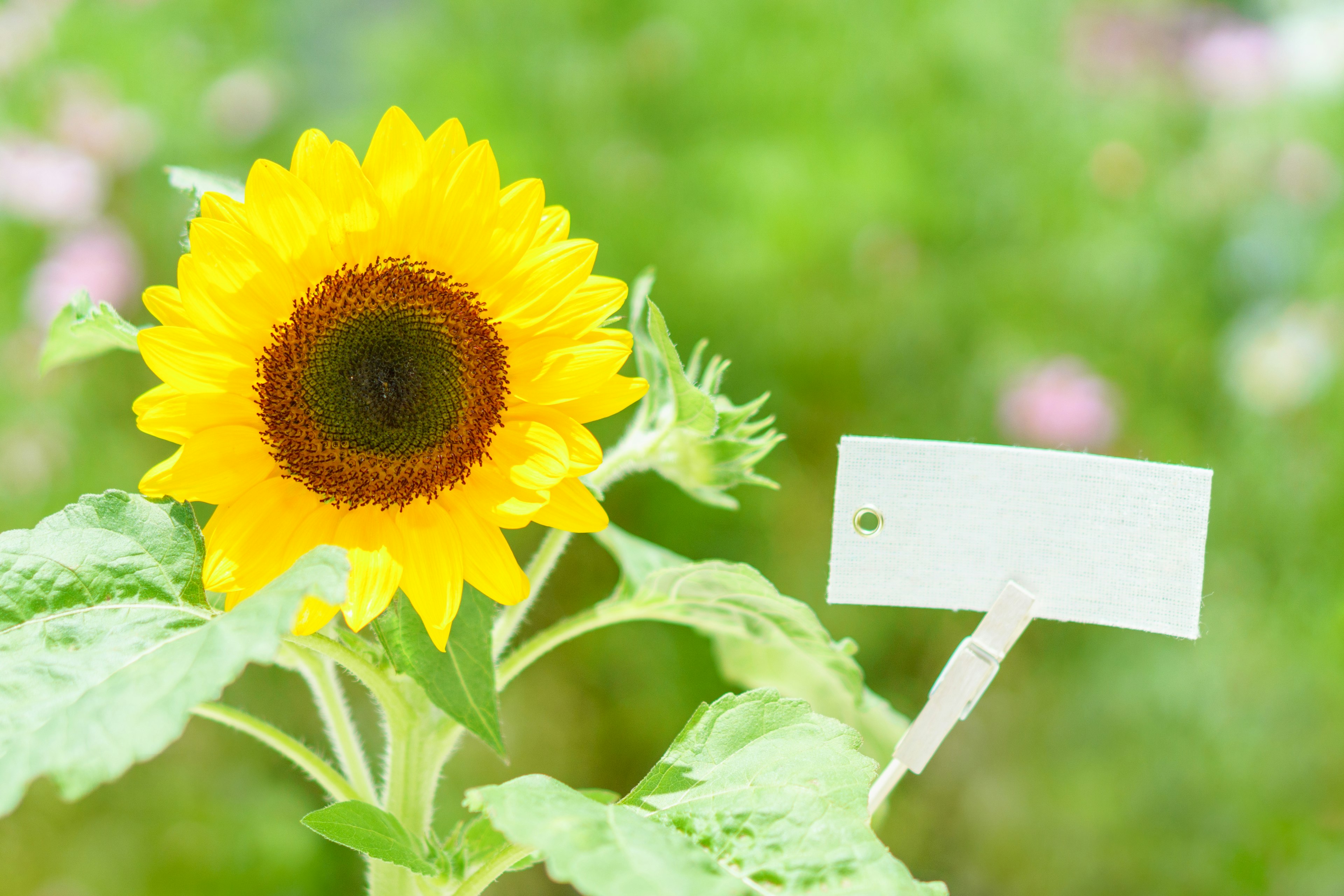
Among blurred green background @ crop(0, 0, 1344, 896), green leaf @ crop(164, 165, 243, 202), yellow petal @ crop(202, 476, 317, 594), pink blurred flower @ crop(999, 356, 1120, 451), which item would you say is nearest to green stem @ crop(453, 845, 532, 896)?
yellow petal @ crop(202, 476, 317, 594)

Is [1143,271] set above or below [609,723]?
above

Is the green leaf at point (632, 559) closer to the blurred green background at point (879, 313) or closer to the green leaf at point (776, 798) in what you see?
the green leaf at point (776, 798)

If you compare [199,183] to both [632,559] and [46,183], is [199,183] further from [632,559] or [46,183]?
[46,183]

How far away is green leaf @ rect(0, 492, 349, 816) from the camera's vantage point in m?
0.24

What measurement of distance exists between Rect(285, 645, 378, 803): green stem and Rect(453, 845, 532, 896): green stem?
60 millimetres

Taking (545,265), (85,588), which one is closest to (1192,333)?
(545,265)

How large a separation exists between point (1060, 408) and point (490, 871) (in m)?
0.95

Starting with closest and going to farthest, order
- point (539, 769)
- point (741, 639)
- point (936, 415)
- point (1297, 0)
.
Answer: point (741, 639), point (539, 769), point (936, 415), point (1297, 0)

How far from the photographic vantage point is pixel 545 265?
33 cm

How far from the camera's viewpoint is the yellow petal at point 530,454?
1.05 ft

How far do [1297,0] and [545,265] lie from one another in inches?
61.8

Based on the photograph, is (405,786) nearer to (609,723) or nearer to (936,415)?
(609,723)

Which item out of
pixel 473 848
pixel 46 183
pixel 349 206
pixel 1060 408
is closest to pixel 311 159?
pixel 349 206

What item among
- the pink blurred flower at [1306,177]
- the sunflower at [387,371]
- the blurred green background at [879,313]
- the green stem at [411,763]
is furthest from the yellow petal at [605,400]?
the pink blurred flower at [1306,177]
